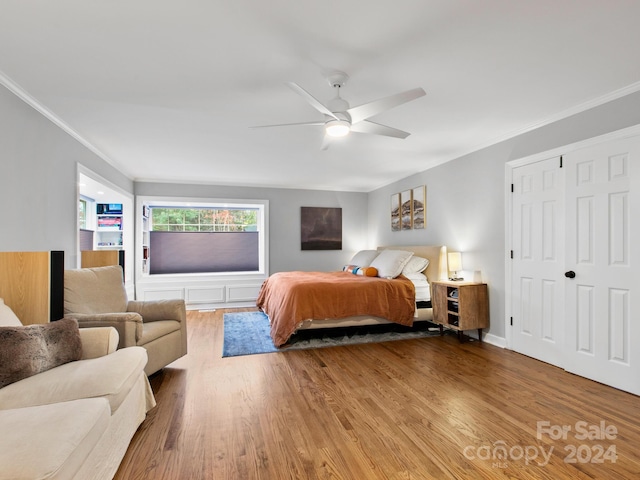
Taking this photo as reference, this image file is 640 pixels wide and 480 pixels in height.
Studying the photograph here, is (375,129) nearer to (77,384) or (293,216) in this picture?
(77,384)

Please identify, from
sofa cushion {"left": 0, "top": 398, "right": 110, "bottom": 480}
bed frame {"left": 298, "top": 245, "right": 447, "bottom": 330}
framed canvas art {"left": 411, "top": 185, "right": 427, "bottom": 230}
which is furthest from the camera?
framed canvas art {"left": 411, "top": 185, "right": 427, "bottom": 230}

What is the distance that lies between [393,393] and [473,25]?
255 cm

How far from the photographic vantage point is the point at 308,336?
4.16 meters

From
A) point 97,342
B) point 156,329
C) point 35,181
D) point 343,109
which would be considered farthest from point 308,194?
point 97,342

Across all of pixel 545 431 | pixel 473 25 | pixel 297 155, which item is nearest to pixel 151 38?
pixel 473 25

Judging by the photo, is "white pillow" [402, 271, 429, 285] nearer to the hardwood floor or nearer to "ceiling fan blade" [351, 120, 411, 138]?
the hardwood floor

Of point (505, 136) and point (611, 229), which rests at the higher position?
point (505, 136)

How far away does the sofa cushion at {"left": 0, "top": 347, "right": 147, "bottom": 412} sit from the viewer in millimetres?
1479

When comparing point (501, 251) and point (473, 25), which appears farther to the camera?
point (501, 251)

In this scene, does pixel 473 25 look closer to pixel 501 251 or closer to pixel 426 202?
pixel 501 251

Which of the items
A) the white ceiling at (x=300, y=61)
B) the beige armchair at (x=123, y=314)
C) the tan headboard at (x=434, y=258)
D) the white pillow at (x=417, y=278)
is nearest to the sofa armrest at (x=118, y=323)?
the beige armchair at (x=123, y=314)

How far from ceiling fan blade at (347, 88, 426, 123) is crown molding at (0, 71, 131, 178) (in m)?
2.52

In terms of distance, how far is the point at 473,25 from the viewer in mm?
1806

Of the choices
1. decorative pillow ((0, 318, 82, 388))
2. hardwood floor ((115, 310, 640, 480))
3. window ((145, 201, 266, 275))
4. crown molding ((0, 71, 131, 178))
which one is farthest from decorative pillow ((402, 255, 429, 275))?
crown molding ((0, 71, 131, 178))
